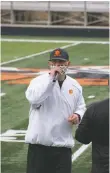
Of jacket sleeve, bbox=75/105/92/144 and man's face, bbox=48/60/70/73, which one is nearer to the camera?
jacket sleeve, bbox=75/105/92/144

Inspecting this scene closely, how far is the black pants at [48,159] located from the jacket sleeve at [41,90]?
458 mm

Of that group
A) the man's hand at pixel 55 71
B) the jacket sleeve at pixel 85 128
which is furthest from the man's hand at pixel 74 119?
the jacket sleeve at pixel 85 128

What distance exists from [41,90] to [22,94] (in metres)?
8.52

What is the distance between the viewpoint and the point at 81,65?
18562 mm

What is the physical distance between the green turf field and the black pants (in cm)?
267

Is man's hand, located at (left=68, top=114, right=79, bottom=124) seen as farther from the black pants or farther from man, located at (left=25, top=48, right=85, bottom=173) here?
the black pants

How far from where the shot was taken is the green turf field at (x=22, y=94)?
28.8 ft

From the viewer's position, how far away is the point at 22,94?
14.0 meters

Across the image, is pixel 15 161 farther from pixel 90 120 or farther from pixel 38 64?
pixel 38 64

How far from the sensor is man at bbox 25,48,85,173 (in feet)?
18.4

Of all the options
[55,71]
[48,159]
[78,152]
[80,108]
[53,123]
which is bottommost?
[78,152]

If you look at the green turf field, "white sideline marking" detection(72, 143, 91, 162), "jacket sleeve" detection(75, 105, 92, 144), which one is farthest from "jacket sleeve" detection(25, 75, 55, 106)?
"white sideline marking" detection(72, 143, 91, 162)

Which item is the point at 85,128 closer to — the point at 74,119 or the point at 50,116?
the point at 74,119

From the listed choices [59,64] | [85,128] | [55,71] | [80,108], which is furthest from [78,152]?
[85,128]
